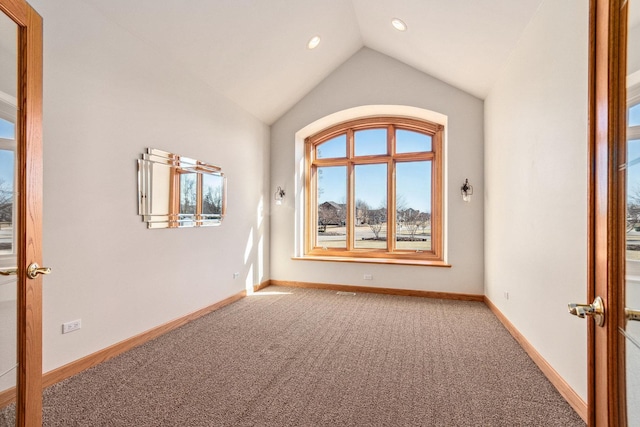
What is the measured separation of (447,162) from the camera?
4.51 metres

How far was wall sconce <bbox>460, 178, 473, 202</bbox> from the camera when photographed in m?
4.24

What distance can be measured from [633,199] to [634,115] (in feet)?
0.66

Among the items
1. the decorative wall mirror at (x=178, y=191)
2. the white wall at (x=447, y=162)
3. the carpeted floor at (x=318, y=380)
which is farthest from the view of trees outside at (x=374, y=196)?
the decorative wall mirror at (x=178, y=191)

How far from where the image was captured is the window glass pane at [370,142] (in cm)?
524

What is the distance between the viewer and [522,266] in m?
2.81

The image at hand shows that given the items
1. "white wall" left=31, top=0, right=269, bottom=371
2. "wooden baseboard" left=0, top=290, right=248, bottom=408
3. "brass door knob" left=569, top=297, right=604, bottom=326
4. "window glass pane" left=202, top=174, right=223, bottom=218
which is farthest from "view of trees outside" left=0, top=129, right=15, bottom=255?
"window glass pane" left=202, top=174, right=223, bottom=218

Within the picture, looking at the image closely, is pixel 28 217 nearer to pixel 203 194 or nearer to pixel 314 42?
pixel 203 194

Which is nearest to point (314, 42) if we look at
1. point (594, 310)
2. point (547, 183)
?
point (547, 183)

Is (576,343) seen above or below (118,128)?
below

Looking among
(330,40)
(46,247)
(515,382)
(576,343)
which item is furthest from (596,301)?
(330,40)

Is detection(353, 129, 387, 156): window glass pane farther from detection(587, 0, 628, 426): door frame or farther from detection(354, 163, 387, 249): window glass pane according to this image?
detection(587, 0, 628, 426): door frame

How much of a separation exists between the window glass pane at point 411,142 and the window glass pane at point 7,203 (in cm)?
469

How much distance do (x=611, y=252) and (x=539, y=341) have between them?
2051 mm

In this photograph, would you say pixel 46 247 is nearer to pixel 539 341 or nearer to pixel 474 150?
pixel 539 341
